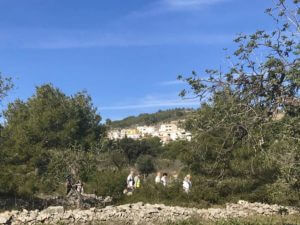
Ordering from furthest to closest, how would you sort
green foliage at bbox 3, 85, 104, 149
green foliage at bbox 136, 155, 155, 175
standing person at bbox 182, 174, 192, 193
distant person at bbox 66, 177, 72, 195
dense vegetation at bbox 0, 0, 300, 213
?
green foliage at bbox 136, 155, 155, 175, green foliage at bbox 3, 85, 104, 149, standing person at bbox 182, 174, 192, 193, distant person at bbox 66, 177, 72, 195, dense vegetation at bbox 0, 0, 300, 213

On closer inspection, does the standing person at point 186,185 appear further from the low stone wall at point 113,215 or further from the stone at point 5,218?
the stone at point 5,218

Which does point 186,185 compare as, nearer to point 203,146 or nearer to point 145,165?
point 203,146

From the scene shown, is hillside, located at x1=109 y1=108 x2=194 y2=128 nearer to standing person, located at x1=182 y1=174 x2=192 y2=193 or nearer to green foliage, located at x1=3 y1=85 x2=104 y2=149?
green foliage, located at x1=3 y1=85 x2=104 y2=149

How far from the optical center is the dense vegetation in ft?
31.6

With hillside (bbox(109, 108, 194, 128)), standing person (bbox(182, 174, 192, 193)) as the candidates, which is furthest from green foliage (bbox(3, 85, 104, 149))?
hillside (bbox(109, 108, 194, 128))

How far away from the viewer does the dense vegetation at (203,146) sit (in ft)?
31.6

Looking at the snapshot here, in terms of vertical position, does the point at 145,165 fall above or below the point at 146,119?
below

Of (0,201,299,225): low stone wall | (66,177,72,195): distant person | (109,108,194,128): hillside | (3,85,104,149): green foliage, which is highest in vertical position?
(109,108,194,128): hillside

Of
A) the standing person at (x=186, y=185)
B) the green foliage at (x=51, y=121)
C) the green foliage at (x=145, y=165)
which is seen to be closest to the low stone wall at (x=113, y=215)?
the standing person at (x=186, y=185)

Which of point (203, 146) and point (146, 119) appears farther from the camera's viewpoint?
point (146, 119)

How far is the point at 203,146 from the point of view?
56.1 ft

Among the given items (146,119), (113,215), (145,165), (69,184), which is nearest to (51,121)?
(69,184)

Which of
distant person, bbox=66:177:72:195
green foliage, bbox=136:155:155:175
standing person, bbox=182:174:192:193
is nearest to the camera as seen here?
distant person, bbox=66:177:72:195

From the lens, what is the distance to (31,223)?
593 inches
